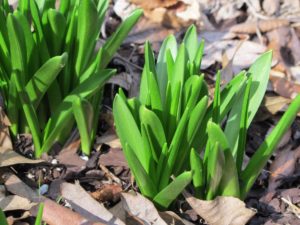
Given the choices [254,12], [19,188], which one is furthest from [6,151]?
[254,12]

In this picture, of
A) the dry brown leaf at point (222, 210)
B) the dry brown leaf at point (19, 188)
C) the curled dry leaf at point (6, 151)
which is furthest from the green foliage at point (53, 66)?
the dry brown leaf at point (222, 210)

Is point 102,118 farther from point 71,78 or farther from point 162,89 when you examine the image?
point 162,89

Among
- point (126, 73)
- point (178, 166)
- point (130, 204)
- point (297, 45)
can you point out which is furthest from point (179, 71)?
point (297, 45)

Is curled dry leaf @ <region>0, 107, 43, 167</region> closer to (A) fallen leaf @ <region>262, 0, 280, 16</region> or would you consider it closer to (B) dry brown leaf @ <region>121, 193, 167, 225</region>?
(B) dry brown leaf @ <region>121, 193, 167, 225</region>

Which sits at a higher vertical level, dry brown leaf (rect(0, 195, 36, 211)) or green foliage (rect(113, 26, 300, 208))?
green foliage (rect(113, 26, 300, 208))

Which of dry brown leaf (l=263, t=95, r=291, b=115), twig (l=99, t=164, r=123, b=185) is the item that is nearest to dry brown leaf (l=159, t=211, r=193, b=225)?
twig (l=99, t=164, r=123, b=185)

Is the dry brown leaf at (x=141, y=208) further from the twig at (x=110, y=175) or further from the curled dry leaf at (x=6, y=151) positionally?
the curled dry leaf at (x=6, y=151)
